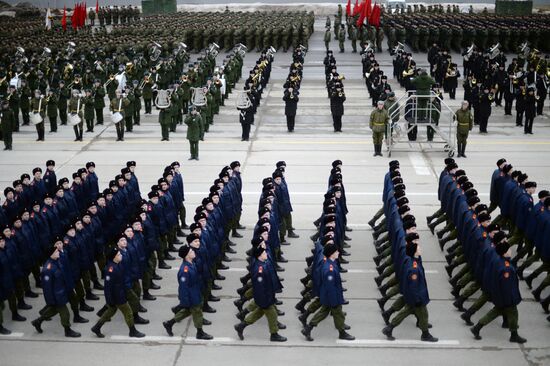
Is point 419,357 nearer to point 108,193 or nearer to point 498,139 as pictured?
point 108,193

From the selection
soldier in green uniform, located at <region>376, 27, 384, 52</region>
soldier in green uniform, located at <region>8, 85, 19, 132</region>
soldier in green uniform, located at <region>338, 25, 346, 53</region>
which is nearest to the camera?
soldier in green uniform, located at <region>8, 85, 19, 132</region>

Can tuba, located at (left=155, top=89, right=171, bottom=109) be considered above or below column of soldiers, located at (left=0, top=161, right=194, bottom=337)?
above

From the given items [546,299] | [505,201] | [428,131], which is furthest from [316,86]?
[546,299]

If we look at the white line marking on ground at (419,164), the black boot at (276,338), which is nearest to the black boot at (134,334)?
the black boot at (276,338)

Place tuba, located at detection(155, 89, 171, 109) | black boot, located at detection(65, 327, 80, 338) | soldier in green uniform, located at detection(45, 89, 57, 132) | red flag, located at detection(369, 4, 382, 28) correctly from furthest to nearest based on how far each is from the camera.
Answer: red flag, located at detection(369, 4, 382, 28), soldier in green uniform, located at detection(45, 89, 57, 132), tuba, located at detection(155, 89, 171, 109), black boot, located at detection(65, 327, 80, 338)

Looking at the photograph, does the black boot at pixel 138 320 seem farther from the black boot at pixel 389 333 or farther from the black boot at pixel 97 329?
the black boot at pixel 389 333

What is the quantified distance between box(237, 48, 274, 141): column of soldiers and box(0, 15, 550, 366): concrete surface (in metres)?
0.46

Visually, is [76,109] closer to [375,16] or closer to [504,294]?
[504,294]

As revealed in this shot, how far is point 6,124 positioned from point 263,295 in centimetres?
1337

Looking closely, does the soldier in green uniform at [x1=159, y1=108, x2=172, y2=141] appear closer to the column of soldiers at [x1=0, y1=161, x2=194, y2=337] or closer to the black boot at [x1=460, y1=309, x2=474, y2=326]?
the column of soldiers at [x1=0, y1=161, x2=194, y2=337]

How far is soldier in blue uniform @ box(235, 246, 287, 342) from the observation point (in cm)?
1100

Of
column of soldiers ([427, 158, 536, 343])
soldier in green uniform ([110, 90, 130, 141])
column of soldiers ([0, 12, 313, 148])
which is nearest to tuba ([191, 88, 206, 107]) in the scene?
column of soldiers ([0, 12, 313, 148])

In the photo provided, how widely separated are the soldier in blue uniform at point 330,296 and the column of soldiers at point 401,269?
650 mm

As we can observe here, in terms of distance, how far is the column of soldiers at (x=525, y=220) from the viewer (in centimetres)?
1268
